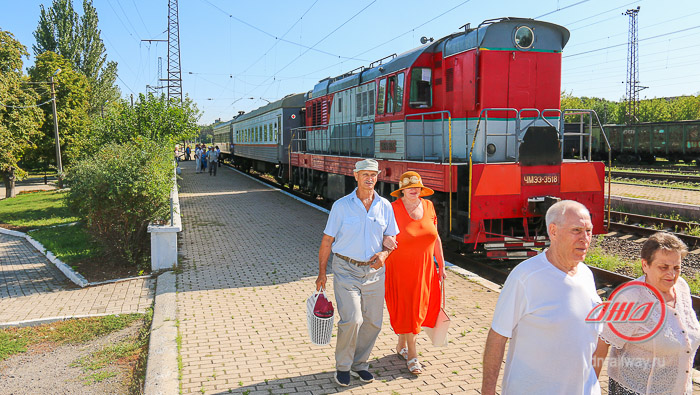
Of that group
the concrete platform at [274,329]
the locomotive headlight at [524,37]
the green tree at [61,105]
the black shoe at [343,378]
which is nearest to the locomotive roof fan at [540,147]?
the locomotive headlight at [524,37]

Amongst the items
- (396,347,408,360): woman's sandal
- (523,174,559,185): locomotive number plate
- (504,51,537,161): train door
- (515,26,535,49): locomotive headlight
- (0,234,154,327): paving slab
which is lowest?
(0,234,154,327): paving slab

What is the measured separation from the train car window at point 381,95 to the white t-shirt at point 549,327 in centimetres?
973

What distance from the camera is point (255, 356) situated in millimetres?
5688

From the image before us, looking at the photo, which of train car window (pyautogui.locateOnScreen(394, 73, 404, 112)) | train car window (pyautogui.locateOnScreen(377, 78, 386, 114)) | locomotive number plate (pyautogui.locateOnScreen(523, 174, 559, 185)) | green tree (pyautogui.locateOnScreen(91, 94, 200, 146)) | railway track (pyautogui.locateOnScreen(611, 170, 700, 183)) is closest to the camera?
locomotive number plate (pyautogui.locateOnScreen(523, 174, 559, 185))

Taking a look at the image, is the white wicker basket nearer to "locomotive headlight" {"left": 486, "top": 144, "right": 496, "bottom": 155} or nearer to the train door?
"locomotive headlight" {"left": 486, "top": 144, "right": 496, "bottom": 155}

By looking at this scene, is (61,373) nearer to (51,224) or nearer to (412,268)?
(412,268)

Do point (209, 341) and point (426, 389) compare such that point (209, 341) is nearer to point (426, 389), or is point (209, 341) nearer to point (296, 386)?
point (296, 386)

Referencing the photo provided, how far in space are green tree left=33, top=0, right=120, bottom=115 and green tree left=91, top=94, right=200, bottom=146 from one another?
2257cm

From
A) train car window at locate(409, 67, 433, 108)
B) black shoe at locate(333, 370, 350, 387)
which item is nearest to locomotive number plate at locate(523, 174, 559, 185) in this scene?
train car window at locate(409, 67, 433, 108)

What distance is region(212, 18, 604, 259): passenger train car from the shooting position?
9062mm

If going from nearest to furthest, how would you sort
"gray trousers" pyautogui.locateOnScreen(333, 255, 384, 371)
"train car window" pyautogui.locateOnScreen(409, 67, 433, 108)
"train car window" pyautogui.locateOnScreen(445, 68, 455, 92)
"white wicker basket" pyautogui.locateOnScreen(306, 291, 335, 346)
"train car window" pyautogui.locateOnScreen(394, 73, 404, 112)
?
"gray trousers" pyautogui.locateOnScreen(333, 255, 384, 371) → "white wicker basket" pyautogui.locateOnScreen(306, 291, 335, 346) → "train car window" pyautogui.locateOnScreen(445, 68, 455, 92) → "train car window" pyautogui.locateOnScreen(409, 67, 433, 108) → "train car window" pyautogui.locateOnScreen(394, 73, 404, 112)

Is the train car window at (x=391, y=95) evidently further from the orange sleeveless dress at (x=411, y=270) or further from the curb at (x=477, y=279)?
the orange sleeveless dress at (x=411, y=270)

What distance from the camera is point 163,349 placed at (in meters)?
5.84

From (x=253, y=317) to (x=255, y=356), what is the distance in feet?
4.23
